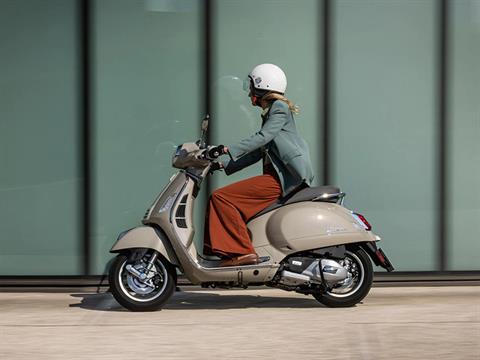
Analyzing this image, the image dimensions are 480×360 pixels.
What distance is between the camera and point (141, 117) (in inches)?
394

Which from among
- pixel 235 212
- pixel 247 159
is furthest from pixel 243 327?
pixel 247 159

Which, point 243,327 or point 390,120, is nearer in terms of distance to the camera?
point 243,327

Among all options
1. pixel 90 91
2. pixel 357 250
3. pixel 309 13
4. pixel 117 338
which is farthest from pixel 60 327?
pixel 309 13

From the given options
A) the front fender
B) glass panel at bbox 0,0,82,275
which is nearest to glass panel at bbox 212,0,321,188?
glass panel at bbox 0,0,82,275

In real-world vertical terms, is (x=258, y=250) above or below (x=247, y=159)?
below

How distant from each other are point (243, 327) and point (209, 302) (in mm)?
1497

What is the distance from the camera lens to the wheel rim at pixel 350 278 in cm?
835

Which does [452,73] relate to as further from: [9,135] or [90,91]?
[9,135]

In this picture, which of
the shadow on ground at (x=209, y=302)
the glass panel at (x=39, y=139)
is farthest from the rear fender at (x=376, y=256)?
the glass panel at (x=39, y=139)

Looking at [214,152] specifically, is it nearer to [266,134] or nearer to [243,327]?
[266,134]

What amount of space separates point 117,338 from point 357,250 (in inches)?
89.2

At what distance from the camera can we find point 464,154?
10.2 metres

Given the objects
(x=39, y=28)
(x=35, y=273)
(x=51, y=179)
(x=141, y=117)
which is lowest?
(x=35, y=273)

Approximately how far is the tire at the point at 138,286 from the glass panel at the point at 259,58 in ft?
6.42
